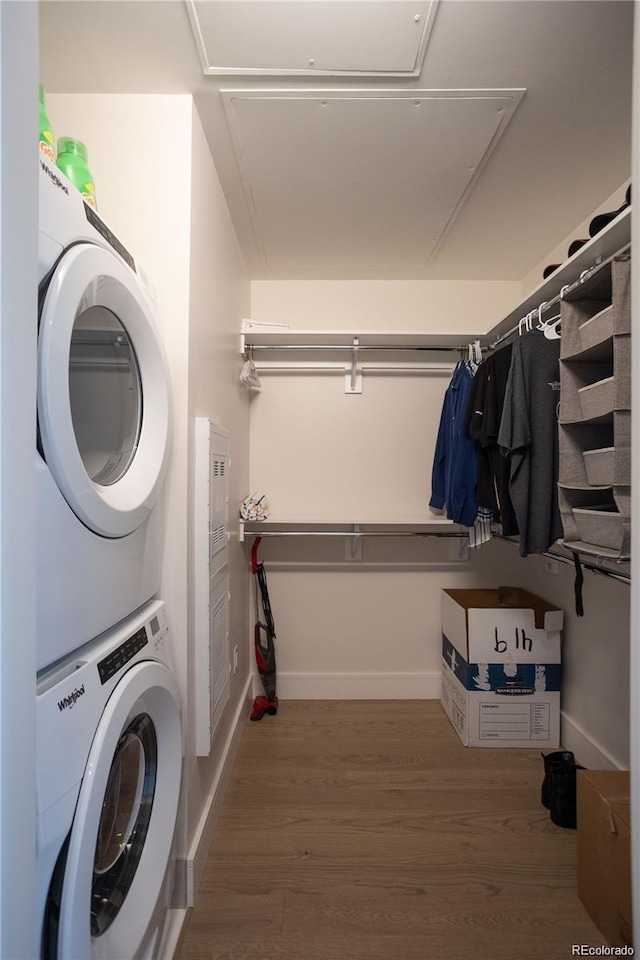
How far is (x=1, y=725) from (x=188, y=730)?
1.11 meters

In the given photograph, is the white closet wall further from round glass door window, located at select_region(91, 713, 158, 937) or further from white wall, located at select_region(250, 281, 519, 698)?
round glass door window, located at select_region(91, 713, 158, 937)

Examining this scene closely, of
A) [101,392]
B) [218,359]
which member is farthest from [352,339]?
[101,392]

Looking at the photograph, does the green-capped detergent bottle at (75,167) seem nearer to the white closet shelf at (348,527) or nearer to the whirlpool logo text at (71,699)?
the whirlpool logo text at (71,699)

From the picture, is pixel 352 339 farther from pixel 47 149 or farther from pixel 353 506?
pixel 47 149

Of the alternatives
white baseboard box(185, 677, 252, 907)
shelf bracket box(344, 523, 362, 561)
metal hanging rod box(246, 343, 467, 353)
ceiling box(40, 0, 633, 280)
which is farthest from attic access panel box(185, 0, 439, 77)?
white baseboard box(185, 677, 252, 907)

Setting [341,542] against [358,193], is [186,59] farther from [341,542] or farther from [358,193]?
[341,542]

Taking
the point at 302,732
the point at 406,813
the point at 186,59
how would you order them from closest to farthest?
the point at 186,59, the point at 406,813, the point at 302,732

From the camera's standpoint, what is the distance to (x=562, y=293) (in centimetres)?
147

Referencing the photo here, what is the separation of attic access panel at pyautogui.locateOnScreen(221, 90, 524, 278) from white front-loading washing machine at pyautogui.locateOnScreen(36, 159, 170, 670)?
802mm

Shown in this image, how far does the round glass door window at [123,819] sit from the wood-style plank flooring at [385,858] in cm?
46

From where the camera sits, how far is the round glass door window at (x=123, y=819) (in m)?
0.92

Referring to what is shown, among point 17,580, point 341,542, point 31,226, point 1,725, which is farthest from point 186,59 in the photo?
point 341,542

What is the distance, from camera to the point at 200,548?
4.70 feet

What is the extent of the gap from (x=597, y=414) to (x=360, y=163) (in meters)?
1.22
